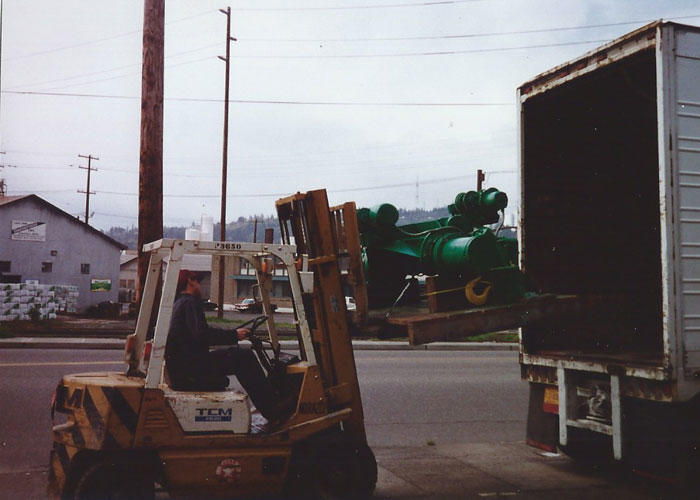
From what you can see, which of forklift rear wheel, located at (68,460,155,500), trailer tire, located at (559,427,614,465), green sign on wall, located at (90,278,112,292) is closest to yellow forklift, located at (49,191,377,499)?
forklift rear wheel, located at (68,460,155,500)

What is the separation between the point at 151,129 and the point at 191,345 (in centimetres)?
501

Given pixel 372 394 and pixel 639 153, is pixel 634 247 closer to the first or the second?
pixel 639 153

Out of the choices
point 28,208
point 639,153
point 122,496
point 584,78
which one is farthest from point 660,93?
point 28,208

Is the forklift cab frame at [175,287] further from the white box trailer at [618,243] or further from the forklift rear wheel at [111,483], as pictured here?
the white box trailer at [618,243]

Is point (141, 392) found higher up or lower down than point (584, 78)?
lower down

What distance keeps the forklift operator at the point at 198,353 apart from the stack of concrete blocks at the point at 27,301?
25964mm

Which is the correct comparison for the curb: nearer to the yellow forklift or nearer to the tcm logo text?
the yellow forklift

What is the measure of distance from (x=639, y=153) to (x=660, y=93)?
2650 mm

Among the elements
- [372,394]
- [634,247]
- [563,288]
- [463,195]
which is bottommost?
[372,394]

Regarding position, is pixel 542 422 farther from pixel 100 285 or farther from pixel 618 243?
pixel 100 285

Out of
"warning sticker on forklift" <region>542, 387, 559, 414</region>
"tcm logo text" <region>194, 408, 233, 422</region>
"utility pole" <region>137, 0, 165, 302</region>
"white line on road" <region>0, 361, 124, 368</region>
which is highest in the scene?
"utility pole" <region>137, 0, 165, 302</region>

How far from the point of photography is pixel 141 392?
4641mm

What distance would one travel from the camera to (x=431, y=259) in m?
6.28

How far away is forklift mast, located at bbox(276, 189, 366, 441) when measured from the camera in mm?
5305
